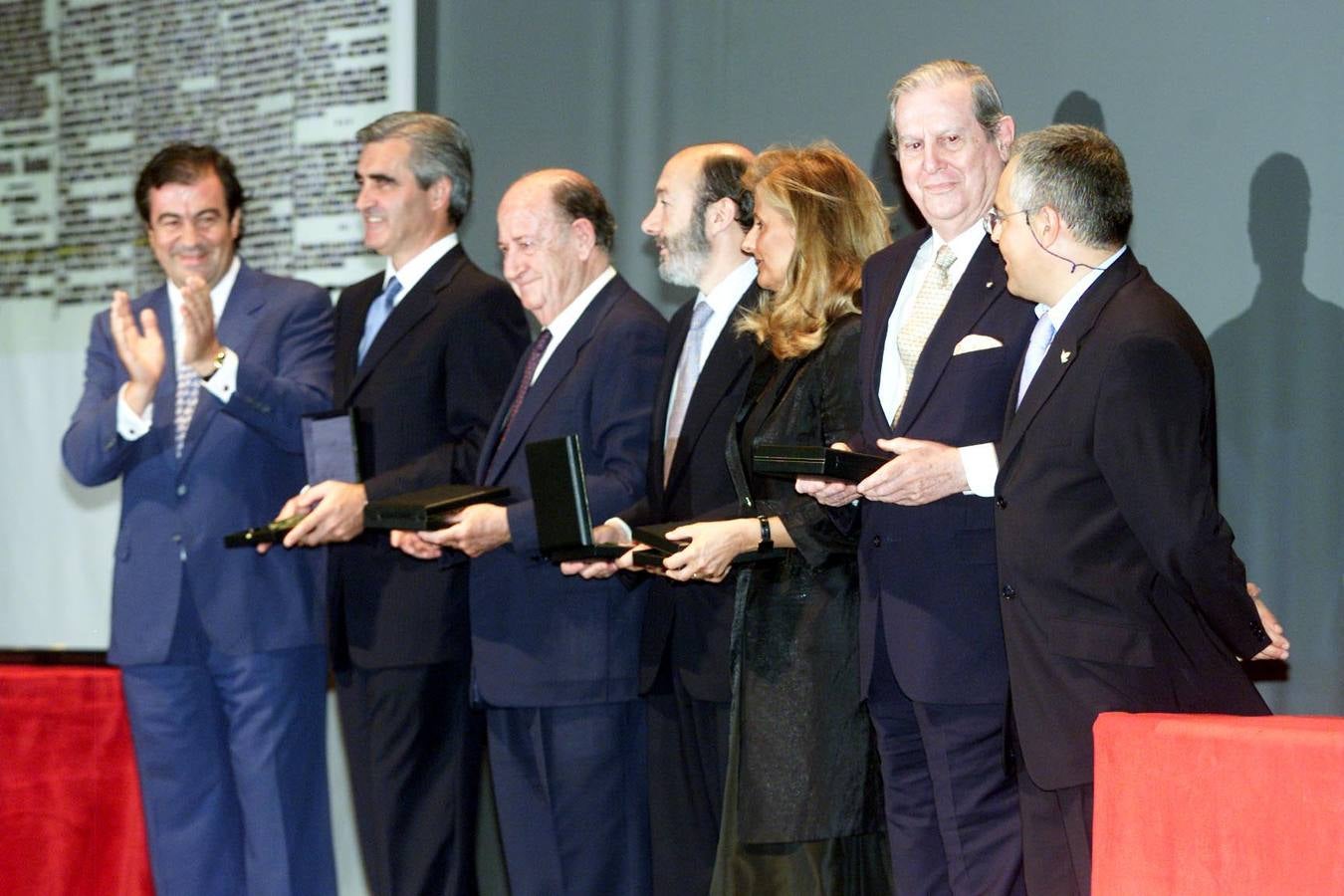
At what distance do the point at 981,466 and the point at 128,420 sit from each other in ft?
7.27

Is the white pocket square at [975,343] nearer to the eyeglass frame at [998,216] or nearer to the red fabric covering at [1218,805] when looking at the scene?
the eyeglass frame at [998,216]

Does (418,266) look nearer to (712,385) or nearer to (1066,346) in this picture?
(712,385)

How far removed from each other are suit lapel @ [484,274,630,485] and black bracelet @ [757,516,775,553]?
0.76 metres

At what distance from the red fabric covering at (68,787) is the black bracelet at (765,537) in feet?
6.28

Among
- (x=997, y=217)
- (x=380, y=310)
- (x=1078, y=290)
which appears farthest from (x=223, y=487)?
(x=1078, y=290)

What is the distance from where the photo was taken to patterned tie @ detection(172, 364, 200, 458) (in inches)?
156

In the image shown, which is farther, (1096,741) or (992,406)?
(992,406)

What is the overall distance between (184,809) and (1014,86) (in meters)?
2.75

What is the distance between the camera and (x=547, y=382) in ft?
11.8

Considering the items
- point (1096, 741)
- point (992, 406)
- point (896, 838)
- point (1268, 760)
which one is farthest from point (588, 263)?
point (1268, 760)

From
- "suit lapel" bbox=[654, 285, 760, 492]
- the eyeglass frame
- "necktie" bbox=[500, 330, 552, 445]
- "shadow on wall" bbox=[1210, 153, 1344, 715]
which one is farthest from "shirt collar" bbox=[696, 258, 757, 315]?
"shadow on wall" bbox=[1210, 153, 1344, 715]

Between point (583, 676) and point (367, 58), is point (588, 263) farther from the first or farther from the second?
point (367, 58)

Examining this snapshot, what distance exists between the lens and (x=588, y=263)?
379cm

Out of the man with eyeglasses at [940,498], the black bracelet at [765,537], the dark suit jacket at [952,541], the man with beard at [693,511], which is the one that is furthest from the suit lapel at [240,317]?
the dark suit jacket at [952,541]
